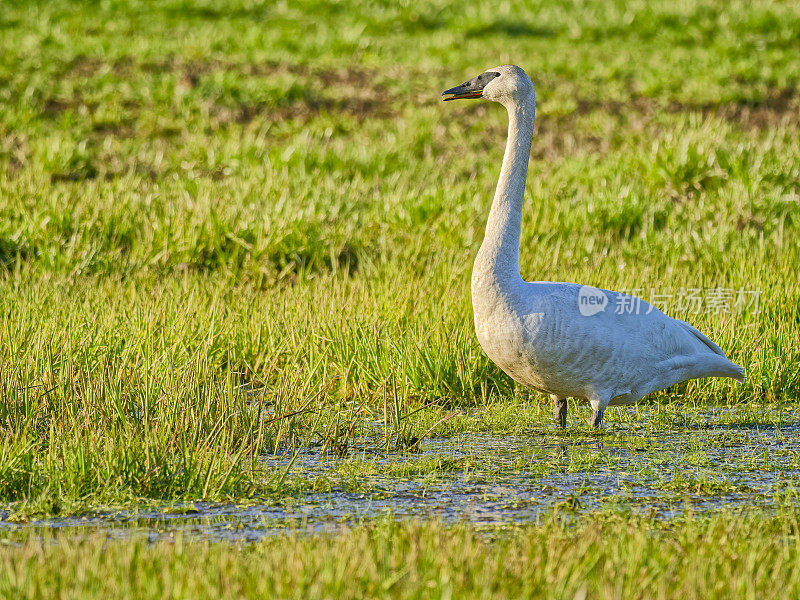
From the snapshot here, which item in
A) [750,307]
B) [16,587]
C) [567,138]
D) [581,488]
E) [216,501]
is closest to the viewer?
[16,587]

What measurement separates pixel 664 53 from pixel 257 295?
1175 cm

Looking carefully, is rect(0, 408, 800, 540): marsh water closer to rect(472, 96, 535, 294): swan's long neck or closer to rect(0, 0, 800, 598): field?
rect(0, 0, 800, 598): field

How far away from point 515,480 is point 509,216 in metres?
1.33

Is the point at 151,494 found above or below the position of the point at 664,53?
below

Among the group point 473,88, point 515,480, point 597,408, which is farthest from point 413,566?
point 473,88

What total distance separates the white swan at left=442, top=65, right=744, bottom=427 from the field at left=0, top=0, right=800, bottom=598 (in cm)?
33

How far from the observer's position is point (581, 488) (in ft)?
15.9

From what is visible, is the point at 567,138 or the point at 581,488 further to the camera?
the point at 567,138

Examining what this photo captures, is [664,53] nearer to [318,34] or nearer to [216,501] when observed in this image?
[318,34]

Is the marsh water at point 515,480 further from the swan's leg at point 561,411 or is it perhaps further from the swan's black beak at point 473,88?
the swan's black beak at point 473,88

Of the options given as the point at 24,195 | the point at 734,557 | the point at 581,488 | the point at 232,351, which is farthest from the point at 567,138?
the point at 734,557

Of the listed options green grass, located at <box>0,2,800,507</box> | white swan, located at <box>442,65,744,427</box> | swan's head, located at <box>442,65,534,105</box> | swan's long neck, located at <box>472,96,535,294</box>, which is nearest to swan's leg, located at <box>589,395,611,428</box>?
white swan, located at <box>442,65,744,427</box>

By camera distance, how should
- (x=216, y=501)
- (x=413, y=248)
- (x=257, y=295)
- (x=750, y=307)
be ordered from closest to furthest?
(x=216, y=501) → (x=750, y=307) → (x=257, y=295) → (x=413, y=248)

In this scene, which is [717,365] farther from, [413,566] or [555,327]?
[413,566]
